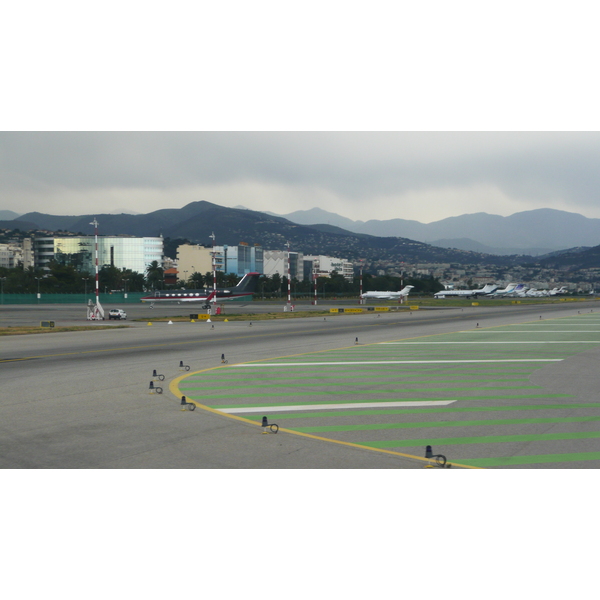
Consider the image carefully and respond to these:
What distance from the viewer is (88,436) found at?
414 inches

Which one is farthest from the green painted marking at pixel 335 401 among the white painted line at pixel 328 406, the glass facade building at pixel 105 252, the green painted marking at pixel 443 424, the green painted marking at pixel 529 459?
the glass facade building at pixel 105 252

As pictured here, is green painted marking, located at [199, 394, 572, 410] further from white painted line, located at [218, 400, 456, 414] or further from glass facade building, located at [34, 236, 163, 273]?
glass facade building, located at [34, 236, 163, 273]

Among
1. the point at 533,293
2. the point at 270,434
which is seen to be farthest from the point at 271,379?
the point at 533,293

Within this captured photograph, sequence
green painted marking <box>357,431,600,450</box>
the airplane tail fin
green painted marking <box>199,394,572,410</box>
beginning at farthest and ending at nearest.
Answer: the airplane tail fin < green painted marking <box>199,394,572,410</box> < green painted marking <box>357,431,600,450</box>

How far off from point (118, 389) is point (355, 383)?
676 centimetres

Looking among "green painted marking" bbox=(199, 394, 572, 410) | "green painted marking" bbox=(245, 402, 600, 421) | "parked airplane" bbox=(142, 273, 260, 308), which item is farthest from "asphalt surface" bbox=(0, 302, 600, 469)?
"parked airplane" bbox=(142, 273, 260, 308)

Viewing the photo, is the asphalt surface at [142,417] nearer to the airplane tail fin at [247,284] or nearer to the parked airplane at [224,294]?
the parked airplane at [224,294]

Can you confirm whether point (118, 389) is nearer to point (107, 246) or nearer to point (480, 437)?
point (480, 437)

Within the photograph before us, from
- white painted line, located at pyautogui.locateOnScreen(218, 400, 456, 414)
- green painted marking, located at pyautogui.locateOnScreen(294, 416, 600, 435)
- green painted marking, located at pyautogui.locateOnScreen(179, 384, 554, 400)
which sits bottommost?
green painted marking, located at pyautogui.locateOnScreen(179, 384, 554, 400)

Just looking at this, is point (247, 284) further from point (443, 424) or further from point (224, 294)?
point (443, 424)

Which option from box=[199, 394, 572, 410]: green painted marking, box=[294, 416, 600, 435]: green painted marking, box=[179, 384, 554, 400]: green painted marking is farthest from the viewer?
box=[179, 384, 554, 400]: green painted marking

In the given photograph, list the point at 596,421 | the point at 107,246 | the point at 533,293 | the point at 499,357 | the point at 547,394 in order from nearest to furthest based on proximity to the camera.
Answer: the point at 596,421
the point at 547,394
the point at 499,357
the point at 533,293
the point at 107,246

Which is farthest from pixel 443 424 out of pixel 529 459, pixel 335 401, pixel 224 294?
pixel 224 294

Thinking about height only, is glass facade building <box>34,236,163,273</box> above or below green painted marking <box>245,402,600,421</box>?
above
